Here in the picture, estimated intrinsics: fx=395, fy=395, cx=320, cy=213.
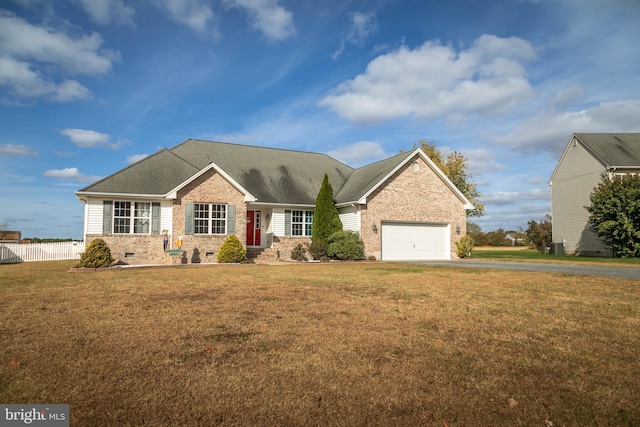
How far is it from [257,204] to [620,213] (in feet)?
72.7

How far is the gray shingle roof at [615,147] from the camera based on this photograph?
94.5ft

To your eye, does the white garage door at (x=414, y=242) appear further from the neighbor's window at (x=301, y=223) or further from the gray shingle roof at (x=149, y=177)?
the gray shingle roof at (x=149, y=177)

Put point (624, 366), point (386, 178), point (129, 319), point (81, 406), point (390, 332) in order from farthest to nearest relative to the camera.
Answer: point (386, 178)
point (129, 319)
point (390, 332)
point (624, 366)
point (81, 406)

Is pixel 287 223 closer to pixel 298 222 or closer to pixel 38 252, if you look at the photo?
pixel 298 222

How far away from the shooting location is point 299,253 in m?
23.3

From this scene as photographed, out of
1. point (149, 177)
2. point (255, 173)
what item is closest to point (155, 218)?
point (149, 177)

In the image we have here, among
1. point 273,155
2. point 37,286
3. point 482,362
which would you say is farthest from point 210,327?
point 273,155

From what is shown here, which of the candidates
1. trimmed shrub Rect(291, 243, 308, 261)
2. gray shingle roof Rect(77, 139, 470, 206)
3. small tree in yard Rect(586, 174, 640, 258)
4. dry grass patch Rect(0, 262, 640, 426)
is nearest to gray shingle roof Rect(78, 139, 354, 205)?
gray shingle roof Rect(77, 139, 470, 206)

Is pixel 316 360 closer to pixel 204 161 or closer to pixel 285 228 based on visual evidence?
pixel 285 228

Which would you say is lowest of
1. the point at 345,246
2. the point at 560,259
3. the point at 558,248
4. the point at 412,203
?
the point at 560,259

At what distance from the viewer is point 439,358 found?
191 inches

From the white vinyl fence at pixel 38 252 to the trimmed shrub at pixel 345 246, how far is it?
15256 millimetres

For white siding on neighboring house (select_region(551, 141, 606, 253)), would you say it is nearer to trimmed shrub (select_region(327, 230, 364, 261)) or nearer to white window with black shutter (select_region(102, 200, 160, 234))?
trimmed shrub (select_region(327, 230, 364, 261))

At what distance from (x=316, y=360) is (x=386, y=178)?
20.0 m
